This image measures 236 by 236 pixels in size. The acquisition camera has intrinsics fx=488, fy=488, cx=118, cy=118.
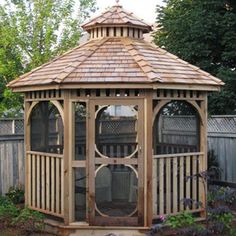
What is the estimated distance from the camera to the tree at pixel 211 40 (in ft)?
43.8

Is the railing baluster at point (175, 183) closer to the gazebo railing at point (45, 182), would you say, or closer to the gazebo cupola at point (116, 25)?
the gazebo railing at point (45, 182)

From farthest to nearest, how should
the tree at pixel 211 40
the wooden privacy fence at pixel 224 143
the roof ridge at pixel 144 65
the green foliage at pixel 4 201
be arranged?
the tree at pixel 211 40, the wooden privacy fence at pixel 224 143, the green foliage at pixel 4 201, the roof ridge at pixel 144 65

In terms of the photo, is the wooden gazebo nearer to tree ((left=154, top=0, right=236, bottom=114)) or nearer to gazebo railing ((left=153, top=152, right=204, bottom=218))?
gazebo railing ((left=153, top=152, right=204, bottom=218))

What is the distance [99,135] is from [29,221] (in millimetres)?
2220

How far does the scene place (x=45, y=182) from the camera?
27.2 ft

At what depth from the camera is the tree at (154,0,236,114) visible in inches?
526

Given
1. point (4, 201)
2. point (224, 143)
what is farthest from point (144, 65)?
point (224, 143)

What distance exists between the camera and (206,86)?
8102 mm

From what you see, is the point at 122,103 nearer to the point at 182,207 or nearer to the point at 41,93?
the point at 41,93

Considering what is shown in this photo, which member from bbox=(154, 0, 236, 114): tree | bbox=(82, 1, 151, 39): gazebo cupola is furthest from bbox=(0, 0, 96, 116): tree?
bbox=(82, 1, 151, 39): gazebo cupola

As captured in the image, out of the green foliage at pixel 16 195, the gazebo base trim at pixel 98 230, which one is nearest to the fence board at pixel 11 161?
the green foliage at pixel 16 195

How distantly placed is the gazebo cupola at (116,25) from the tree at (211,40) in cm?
492

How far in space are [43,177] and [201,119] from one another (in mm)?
2866

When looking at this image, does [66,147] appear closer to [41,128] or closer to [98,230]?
[41,128]
